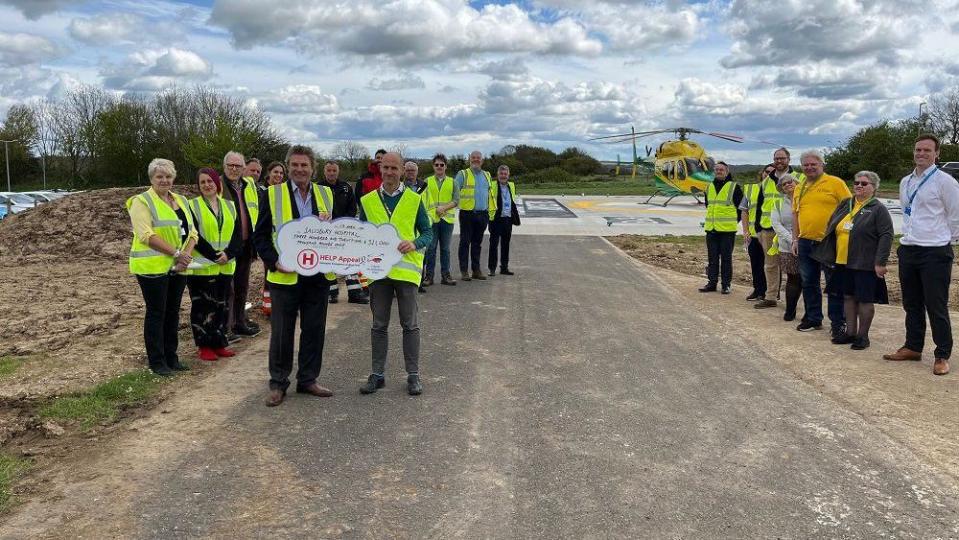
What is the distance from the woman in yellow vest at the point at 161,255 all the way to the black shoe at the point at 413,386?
2.12 metres

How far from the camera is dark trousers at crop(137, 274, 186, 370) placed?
594 cm

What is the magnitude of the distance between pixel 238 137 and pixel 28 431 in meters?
43.9

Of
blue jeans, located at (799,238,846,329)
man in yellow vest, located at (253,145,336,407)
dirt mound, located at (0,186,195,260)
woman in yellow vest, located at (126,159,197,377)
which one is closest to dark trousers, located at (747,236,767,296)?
blue jeans, located at (799,238,846,329)

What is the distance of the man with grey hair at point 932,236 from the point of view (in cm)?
633

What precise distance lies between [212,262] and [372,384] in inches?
81.0

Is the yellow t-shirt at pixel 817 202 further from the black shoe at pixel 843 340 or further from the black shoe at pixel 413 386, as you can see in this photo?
the black shoe at pixel 413 386

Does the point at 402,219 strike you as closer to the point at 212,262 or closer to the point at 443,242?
the point at 212,262

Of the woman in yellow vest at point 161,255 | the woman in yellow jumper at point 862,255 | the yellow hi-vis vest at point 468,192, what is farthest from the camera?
the yellow hi-vis vest at point 468,192

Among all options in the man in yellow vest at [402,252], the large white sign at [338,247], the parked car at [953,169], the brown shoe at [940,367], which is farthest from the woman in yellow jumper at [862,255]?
the parked car at [953,169]

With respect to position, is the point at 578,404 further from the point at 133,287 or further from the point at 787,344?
the point at 133,287

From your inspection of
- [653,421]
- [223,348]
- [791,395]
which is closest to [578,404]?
[653,421]

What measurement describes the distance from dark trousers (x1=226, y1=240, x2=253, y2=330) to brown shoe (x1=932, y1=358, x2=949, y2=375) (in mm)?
6644

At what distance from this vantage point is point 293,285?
5.25 m

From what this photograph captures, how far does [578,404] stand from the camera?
17.5ft
